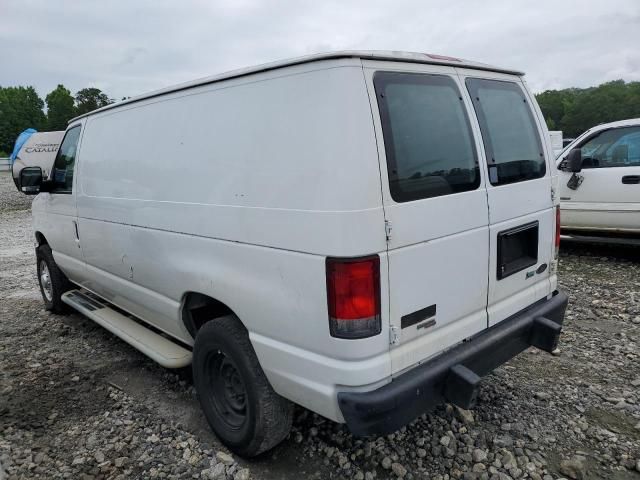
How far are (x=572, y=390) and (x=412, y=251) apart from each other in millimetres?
1975

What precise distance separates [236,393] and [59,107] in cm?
9388

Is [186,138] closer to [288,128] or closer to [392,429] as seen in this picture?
[288,128]

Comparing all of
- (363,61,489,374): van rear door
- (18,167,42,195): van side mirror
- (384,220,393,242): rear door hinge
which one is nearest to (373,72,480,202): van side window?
(363,61,489,374): van rear door

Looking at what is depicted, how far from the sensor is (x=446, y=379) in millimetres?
2412

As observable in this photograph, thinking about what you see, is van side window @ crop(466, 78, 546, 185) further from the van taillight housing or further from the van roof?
the van taillight housing

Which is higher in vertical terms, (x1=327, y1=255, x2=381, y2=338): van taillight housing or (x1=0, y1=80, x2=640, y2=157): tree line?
(x1=0, y1=80, x2=640, y2=157): tree line

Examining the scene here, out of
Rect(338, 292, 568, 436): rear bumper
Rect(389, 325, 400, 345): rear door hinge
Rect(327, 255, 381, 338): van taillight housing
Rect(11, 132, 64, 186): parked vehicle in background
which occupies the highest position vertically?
Rect(11, 132, 64, 186): parked vehicle in background

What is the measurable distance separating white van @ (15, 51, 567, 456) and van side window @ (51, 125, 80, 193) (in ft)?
4.08

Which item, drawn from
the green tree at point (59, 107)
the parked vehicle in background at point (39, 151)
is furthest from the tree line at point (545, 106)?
the parked vehicle in background at point (39, 151)

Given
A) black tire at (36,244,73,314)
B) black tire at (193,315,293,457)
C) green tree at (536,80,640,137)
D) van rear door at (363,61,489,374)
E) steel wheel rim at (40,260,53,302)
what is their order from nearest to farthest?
1. van rear door at (363,61,489,374)
2. black tire at (193,315,293,457)
3. black tire at (36,244,73,314)
4. steel wheel rim at (40,260,53,302)
5. green tree at (536,80,640,137)

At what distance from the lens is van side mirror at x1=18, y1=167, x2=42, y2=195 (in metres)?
4.49

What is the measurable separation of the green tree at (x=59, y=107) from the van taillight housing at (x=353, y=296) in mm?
84204

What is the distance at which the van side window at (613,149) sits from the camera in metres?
6.11

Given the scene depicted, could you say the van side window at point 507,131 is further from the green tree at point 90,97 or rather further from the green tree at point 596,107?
the green tree at point 90,97
